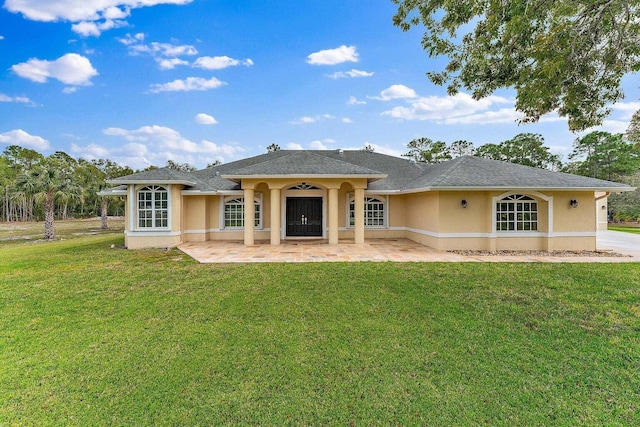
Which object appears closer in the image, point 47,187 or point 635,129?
point 635,129

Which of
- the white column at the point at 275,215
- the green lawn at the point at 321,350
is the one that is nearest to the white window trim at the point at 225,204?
the white column at the point at 275,215

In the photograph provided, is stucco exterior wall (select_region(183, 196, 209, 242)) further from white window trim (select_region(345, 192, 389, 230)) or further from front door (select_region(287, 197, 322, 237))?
white window trim (select_region(345, 192, 389, 230))

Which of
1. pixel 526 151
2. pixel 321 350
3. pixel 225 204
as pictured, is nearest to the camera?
pixel 321 350

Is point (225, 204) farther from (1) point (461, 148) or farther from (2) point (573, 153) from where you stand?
(2) point (573, 153)

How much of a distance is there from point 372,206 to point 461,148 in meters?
33.9

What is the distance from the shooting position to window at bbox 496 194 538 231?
38.9 feet

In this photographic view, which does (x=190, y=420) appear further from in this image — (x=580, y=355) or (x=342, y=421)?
(x=580, y=355)

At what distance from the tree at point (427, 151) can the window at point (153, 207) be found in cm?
3295

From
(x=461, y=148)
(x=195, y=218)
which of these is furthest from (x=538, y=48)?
(x=461, y=148)

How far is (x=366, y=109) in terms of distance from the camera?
945 inches

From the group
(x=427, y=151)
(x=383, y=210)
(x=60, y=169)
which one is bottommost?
(x=383, y=210)

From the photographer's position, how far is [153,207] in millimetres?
13070

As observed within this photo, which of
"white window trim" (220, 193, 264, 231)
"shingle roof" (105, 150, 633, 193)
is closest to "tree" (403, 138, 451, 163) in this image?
"shingle roof" (105, 150, 633, 193)

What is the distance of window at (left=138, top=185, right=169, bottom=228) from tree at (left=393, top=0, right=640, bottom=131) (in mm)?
11927
